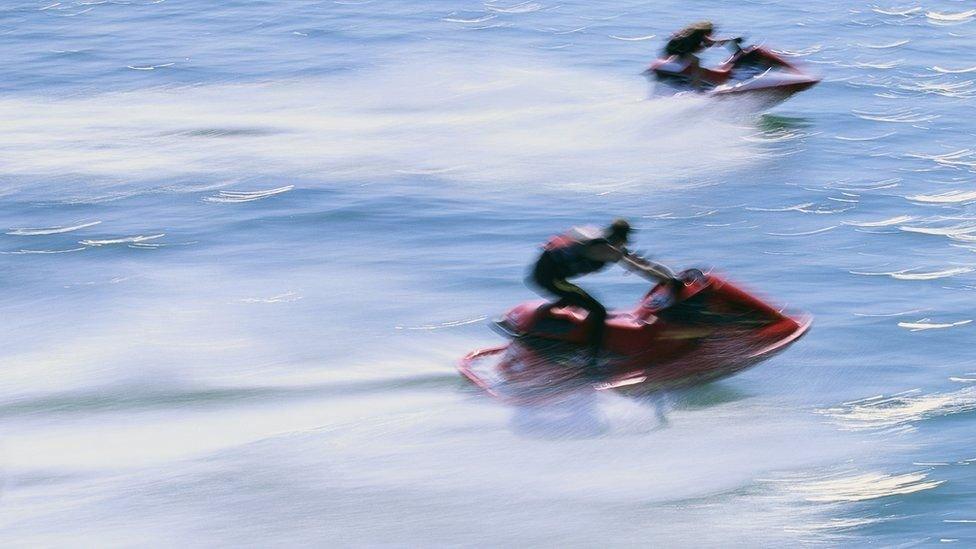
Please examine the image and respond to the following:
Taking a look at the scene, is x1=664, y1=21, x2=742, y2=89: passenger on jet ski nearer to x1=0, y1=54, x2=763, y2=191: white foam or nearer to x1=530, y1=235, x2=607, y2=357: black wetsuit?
x1=0, y1=54, x2=763, y2=191: white foam

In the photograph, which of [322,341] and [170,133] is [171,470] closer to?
[322,341]

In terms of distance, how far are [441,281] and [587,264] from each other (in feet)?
16.7

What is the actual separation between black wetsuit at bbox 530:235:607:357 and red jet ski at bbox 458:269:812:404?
0.11 meters

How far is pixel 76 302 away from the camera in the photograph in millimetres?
16656

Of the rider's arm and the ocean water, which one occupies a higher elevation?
the rider's arm

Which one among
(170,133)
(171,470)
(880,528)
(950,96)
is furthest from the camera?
(950,96)

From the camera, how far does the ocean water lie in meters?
11.5

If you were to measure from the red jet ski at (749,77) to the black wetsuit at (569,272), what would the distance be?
12858mm

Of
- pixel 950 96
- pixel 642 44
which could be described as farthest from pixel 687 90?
pixel 642 44

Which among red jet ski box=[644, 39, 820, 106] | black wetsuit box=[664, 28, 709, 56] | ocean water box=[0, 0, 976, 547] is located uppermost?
black wetsuit box=[664, 28, 709, 56]

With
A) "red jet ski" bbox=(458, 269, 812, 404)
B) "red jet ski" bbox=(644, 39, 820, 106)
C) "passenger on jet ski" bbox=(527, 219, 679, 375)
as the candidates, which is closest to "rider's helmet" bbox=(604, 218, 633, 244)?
"passenger on jet ski" bbox=(527, 219, 679, 375)

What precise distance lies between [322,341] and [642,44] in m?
20.0

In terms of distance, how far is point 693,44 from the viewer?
24.7 m

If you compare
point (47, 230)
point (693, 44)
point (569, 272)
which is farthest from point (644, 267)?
point (693, 44)
